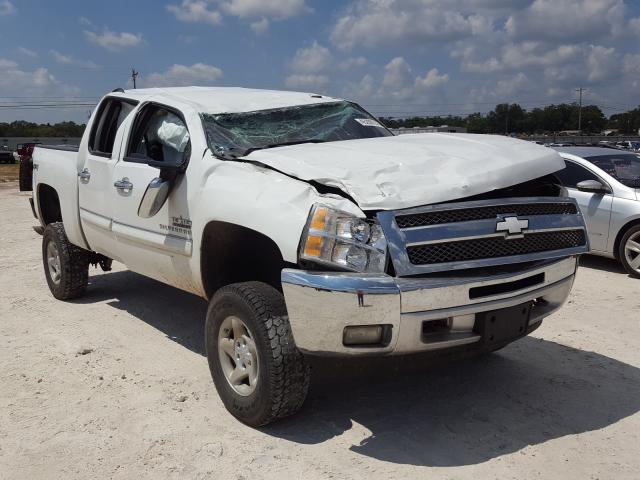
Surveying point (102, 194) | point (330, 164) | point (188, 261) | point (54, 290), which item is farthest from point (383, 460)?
point (54, 290)

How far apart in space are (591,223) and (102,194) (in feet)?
19.5

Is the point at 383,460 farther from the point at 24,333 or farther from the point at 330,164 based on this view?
the point at 24,333

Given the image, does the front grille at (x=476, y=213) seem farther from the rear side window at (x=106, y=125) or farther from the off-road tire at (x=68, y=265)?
the off-road tire at (x=68, y=265)

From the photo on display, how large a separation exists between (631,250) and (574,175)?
4.43 ft

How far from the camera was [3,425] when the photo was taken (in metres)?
3.98

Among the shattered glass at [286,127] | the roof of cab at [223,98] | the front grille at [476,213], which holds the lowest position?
the front grille at [476,213]

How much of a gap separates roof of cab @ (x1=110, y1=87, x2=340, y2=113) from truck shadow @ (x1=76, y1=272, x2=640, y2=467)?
1.91m

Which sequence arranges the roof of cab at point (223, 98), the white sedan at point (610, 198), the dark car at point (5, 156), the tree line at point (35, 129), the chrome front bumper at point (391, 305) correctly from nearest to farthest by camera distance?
1. the chrome front bumper at point (391, 305)
2. the roof of cab at point (223, 98)
3. the white sedan at point (610, 198)
4. the dark car at point (5, 156)
5. the tree line at point (35, 129)

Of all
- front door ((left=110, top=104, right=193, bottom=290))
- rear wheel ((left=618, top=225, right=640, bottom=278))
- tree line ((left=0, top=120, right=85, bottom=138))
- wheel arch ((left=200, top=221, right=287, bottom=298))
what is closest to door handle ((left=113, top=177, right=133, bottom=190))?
front door ((left=110, top=104, right=193, bottom=290))

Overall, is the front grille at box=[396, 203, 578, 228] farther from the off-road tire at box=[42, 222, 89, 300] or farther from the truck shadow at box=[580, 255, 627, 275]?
the truck shadow at box=[580, 255, 627, 275]

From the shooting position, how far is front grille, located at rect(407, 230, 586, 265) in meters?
3.32

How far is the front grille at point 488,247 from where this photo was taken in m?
3.32

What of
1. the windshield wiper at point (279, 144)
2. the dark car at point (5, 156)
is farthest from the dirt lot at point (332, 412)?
the dark car at point (5, 156)

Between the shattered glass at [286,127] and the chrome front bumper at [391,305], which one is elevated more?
the shattered glass at [286,127]
